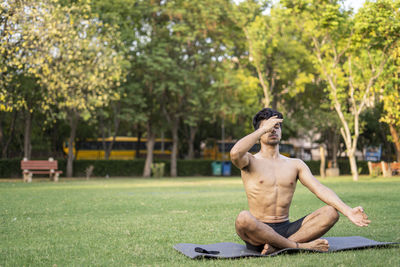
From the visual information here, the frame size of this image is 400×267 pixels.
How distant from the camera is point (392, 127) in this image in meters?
40.0

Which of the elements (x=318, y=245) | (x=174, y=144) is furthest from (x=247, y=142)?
(x=174, y=144)

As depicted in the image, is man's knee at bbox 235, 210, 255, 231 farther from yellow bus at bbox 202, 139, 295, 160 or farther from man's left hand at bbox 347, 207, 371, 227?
yellow bus at bbox 202, 139, 295, 160

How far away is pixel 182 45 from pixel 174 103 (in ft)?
14.3

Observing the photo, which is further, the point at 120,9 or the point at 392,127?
the point at 392,127

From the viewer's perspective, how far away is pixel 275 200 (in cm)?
694

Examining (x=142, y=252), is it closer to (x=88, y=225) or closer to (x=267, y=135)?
(x=267, y=135)

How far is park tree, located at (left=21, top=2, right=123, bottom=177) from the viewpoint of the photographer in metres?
24.9

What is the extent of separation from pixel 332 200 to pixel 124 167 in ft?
118

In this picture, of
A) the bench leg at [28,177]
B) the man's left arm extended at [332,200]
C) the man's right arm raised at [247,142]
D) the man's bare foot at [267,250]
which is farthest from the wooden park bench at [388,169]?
the man's right arm raised at [247,142]

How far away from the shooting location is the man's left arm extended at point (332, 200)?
6.05 meters

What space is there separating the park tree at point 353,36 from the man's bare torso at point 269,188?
21.6m

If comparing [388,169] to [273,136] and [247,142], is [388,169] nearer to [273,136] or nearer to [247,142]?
[273,136]

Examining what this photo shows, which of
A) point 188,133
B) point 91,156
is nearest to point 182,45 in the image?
point 188,133

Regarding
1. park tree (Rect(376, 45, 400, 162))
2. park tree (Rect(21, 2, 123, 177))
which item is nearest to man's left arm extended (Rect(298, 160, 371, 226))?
park tree (Rect(21, 2, 123, 177))
